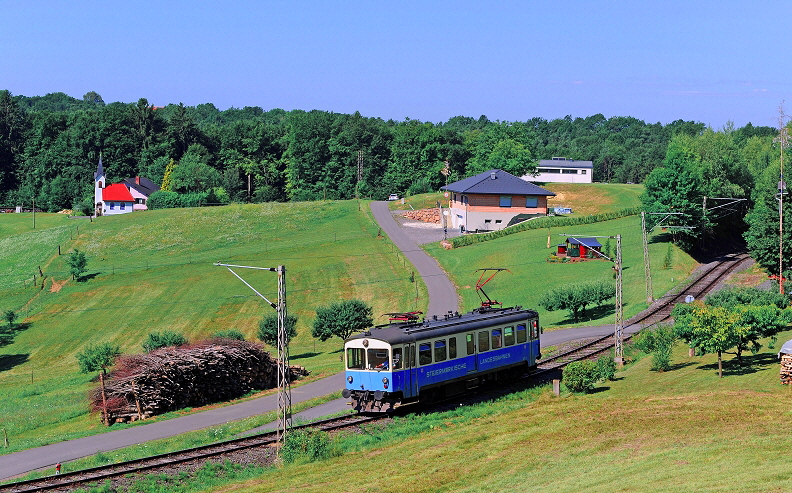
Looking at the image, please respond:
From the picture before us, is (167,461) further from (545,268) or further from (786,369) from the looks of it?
(545,268)

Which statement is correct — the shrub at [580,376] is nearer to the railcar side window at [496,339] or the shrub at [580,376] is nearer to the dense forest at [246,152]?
the railcar side window at [496,339]

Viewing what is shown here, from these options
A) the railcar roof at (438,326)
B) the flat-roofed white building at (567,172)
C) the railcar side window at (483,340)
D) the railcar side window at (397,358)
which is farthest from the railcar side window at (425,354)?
the flat-roofed white building at (567,172)

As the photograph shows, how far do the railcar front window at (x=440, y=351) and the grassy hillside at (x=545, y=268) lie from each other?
27639 mm

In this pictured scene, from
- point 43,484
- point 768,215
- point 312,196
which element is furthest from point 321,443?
point 312,196

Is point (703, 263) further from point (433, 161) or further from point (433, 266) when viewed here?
point (433, 161)

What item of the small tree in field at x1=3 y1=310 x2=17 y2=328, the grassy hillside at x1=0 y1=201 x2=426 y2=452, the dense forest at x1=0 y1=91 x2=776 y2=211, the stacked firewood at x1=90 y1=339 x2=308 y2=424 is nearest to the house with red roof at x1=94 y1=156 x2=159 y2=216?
the dense forest at x1=0 y1=91 x2=776 y2=211

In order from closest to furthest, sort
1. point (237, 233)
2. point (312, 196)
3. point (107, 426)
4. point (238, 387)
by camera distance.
→ point (107, 426)
point (238, 387)
point (237, 233)
point (312, 196)

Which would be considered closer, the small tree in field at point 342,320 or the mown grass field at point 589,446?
the mown grass field at point 589,446

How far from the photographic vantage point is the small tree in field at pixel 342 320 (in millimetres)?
58312

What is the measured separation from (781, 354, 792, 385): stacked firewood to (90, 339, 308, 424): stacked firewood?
86.2ft

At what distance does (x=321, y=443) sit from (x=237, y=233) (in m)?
83.8

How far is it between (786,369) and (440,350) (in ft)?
45.6

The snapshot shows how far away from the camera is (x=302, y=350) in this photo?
6328 cm

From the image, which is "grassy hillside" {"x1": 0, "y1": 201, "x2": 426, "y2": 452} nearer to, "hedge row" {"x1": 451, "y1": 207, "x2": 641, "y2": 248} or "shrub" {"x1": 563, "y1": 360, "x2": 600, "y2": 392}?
"hedge row" {"x1": 451, "y1": 207, "x2": 641, "y2": 248}
